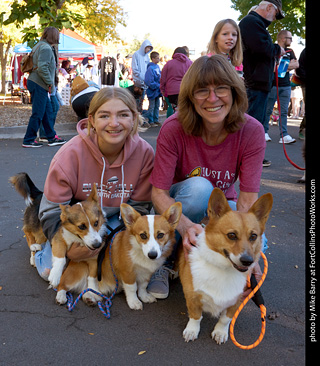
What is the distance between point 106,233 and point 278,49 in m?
5.03

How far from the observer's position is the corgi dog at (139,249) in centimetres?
257

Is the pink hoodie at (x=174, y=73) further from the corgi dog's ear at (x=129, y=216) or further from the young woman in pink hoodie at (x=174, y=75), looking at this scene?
the corgi dog's ear at (x=129, y=216)

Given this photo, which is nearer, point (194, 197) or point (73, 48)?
point (194, 197)

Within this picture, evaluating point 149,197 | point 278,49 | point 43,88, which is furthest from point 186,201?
point 43,88

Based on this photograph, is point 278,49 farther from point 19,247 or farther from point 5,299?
point 5,299

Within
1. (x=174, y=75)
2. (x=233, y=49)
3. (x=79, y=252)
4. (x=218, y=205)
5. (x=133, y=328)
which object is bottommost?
(x=133, y=328)

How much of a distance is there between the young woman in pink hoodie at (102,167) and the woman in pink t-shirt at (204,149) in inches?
11.0

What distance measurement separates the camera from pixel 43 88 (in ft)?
26.1

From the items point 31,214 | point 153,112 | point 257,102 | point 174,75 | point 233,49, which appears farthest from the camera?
point 153,112

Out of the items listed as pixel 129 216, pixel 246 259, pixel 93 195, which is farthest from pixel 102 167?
pixel 246 259

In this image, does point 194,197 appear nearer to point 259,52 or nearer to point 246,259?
point 246,259

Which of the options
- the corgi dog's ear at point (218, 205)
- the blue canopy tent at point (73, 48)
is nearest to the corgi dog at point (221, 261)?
the corgi dog's ear at point (218, 205)

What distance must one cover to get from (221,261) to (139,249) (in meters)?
0.66

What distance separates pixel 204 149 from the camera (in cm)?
281
